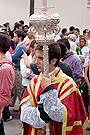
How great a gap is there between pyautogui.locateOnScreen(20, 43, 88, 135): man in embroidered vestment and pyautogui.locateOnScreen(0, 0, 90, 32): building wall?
15352 mm

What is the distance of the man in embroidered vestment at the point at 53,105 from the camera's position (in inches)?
97.6

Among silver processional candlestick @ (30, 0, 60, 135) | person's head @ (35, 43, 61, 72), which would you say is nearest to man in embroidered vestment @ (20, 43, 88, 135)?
person's head @ (35, 43, 61, 72)

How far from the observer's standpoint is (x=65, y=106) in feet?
8.57

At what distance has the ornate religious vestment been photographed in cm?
263

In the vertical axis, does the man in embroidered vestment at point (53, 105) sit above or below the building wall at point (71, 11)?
Result: below

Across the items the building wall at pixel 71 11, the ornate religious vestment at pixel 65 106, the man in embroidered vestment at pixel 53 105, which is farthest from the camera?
the building wall at pixel 71 11

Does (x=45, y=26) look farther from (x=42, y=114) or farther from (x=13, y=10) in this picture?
(x=13, y=10)

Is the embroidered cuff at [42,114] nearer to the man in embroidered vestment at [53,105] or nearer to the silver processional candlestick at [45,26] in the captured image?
the man in embroidered vestment at [53,105]

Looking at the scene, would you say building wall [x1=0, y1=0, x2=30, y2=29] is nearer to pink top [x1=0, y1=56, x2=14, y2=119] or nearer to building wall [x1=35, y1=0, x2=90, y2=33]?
building wall [x1=35, y1=0, x2=90, y2=33]

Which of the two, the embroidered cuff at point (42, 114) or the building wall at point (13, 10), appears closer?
the embroidered cuff at point (42, 114)

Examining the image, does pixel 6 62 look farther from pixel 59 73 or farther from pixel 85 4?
pixel 85 4

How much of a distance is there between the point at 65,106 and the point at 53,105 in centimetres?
19

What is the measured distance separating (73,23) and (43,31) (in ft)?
58.3

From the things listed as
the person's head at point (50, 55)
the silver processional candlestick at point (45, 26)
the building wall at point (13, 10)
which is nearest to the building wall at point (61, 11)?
Result: the building wall at point (13, 10)
